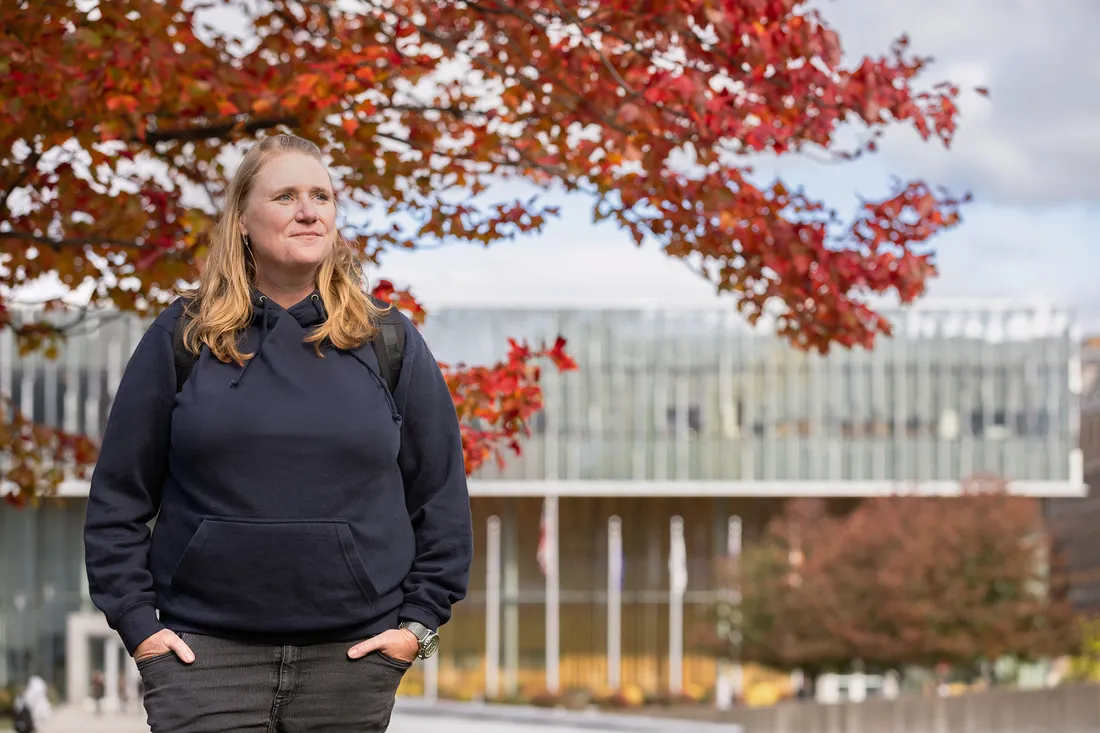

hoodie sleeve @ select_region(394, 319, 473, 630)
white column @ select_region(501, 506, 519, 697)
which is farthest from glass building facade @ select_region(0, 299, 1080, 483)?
hoodie sleeve @ select_region(394, 319, 473, 630)

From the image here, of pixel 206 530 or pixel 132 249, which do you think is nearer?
pixel 206 530

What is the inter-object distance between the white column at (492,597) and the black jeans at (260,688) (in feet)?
179

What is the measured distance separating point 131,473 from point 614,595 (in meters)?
55.3

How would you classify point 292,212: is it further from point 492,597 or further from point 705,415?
point 492,597

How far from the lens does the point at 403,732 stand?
17.4 metres

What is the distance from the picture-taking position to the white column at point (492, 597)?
5756 centimetres

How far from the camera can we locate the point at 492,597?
57.8 m

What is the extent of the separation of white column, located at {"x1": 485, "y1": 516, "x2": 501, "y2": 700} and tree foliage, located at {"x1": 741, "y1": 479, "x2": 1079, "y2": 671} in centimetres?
1152

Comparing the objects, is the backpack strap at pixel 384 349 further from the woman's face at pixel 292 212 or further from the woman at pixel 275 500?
the woman's face at pixel 292 212

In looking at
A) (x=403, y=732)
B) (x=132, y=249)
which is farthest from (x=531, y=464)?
(x=132, y=249)

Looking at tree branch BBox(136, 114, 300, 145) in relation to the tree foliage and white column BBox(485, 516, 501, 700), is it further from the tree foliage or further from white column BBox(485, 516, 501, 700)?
white column BBox(485, 516, 501, 700)

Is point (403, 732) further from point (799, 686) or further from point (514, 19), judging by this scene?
point (799, 686)

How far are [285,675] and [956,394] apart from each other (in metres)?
55.8

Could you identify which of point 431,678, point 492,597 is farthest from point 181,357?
point 492,597
